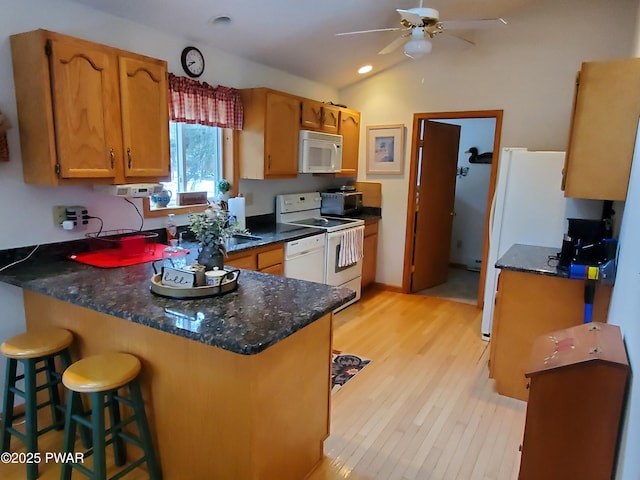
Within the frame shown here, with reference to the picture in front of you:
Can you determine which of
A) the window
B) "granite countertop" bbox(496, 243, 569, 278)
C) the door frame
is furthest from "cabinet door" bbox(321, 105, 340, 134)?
"granite countertop" bbox(496, 243, 569, 278)

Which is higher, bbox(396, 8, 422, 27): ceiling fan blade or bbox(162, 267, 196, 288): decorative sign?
bbox(396, 8, 422, 27): ceiling fan blade

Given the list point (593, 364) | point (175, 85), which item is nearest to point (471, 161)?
point (175, 85)

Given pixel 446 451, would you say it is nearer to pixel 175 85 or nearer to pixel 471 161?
pixel 175 85

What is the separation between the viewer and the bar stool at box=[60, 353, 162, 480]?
1689 mm

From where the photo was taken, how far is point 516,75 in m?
4.11

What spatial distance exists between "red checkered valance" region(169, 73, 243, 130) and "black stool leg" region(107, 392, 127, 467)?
1991 millimetres

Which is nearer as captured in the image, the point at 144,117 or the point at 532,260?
the point at 144,117

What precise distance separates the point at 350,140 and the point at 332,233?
4.56 ft

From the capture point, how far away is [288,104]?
3822mm

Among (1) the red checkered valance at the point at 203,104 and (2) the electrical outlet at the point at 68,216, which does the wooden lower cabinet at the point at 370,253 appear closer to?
(1) the red checkered valance at the point at 203,104

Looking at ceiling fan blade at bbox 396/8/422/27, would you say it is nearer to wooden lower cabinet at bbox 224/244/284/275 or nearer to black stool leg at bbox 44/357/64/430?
wooden lower cabinet at bbox 224/244/284/275

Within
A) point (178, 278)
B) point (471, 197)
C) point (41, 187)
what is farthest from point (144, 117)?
point (471, 197)

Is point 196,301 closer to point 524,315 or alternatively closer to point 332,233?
point 524,315

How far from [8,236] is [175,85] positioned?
1482 millimetres
